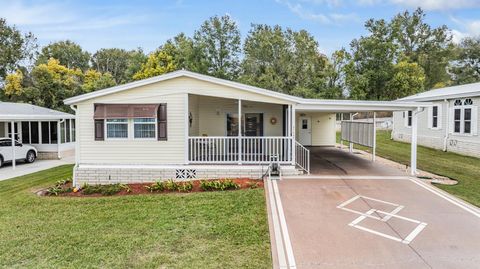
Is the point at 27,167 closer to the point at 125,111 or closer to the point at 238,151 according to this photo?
the point at 125,111

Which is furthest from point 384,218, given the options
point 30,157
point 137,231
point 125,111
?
point 30,157

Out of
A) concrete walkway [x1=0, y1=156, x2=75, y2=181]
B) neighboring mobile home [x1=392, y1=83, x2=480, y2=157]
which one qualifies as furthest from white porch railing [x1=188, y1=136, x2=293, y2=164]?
concrete walkway [x1=0, y1=156, x2=75, y2=181]

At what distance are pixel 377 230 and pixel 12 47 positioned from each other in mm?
35073

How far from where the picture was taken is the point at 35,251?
577 centimetres

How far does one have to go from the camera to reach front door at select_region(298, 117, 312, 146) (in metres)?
20.7

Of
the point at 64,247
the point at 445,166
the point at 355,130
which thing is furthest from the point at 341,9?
the point at 64,247

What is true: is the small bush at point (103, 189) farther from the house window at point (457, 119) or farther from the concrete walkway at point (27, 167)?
the house window at point (457, 119)

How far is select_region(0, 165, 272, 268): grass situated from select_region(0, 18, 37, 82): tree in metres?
26.3

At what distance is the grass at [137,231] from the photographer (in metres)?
5.27

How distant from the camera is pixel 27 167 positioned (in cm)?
1551

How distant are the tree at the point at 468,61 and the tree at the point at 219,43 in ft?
88.7

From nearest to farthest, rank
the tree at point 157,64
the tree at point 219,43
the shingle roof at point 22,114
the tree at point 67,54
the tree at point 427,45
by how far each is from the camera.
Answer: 1. the shingle roof at point 22,114
2. the tree at point 219,43
3. the tree at point 157,64
4. the tree at point 427,45
5. the tree at point 67,54

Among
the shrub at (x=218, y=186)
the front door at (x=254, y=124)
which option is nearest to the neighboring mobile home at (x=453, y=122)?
the front door at (x=254, y=124)

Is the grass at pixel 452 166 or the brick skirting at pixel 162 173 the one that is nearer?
the grass at pixel 452 166
